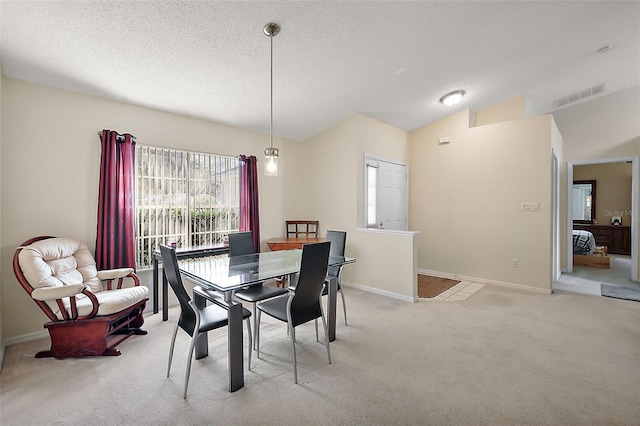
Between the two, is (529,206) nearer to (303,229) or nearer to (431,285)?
(431,285)

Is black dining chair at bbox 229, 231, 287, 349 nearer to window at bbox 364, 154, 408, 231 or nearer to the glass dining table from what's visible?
the glass dining table

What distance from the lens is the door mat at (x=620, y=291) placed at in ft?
13.4

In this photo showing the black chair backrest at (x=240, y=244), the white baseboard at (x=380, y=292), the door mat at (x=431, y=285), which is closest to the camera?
the black chair backrest at (x=240, y=244)

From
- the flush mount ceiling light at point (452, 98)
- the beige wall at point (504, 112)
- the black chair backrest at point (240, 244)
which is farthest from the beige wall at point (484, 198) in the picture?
the black chair backrest at point (240, 244)

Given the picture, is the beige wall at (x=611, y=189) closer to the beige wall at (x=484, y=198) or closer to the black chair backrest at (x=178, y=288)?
the beige wall at (x=484, y=198)

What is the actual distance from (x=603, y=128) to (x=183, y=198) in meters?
7.07

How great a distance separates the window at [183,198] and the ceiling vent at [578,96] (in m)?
5.62

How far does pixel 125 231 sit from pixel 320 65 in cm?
276

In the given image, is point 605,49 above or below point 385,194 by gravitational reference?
above

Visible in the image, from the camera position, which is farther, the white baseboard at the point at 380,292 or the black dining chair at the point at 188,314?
the white baseboard at the point at 380,292

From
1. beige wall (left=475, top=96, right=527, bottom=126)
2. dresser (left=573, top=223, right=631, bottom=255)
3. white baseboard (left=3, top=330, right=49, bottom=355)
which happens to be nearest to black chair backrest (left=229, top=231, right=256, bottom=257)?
white baseboard (left=3, top=330, right=49, bottom=355)

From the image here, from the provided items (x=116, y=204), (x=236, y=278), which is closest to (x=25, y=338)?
(x=116, y=204)

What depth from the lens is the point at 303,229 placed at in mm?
5047

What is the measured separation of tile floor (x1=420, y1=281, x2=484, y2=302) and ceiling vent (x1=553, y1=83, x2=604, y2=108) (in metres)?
3.53
